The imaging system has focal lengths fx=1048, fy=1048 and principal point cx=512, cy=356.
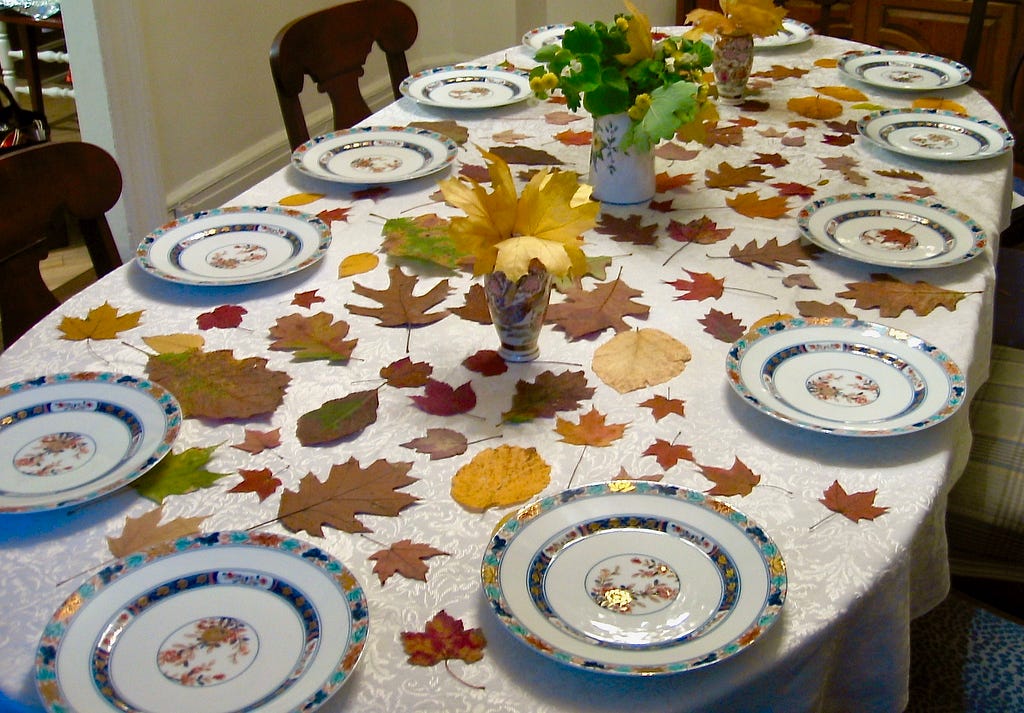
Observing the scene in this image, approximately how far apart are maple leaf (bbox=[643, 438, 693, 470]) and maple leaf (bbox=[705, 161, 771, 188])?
661 mm

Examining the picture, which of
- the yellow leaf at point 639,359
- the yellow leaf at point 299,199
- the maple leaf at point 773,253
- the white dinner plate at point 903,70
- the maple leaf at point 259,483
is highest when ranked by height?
the white dinner plate at point 903,70

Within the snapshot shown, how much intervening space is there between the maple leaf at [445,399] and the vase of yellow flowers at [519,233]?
0.09 m

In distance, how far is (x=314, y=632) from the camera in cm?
78

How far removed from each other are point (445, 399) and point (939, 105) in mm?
1240

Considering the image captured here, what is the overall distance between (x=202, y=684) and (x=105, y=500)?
25 cm

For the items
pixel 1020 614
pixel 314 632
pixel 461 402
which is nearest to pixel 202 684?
pixel 314 632

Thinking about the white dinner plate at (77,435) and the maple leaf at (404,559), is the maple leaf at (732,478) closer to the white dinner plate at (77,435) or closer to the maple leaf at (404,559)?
the maple leaf at (404,559)

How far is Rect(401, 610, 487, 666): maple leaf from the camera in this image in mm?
769

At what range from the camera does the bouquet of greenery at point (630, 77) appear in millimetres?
1342

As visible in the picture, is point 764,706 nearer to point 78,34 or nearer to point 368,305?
point 368,305

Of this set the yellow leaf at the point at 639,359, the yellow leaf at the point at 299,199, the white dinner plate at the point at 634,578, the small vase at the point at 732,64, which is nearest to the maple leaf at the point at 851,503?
the white dinner plate at the point at 634,578

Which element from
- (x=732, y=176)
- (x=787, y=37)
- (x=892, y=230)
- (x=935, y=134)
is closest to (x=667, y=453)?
(x=892, y=230)

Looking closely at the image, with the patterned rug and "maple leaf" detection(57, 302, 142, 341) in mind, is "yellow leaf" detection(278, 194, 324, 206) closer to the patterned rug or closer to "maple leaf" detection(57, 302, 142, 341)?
"maple leaf" detection(57, 302, 142, 341)

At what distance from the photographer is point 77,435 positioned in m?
1.01
